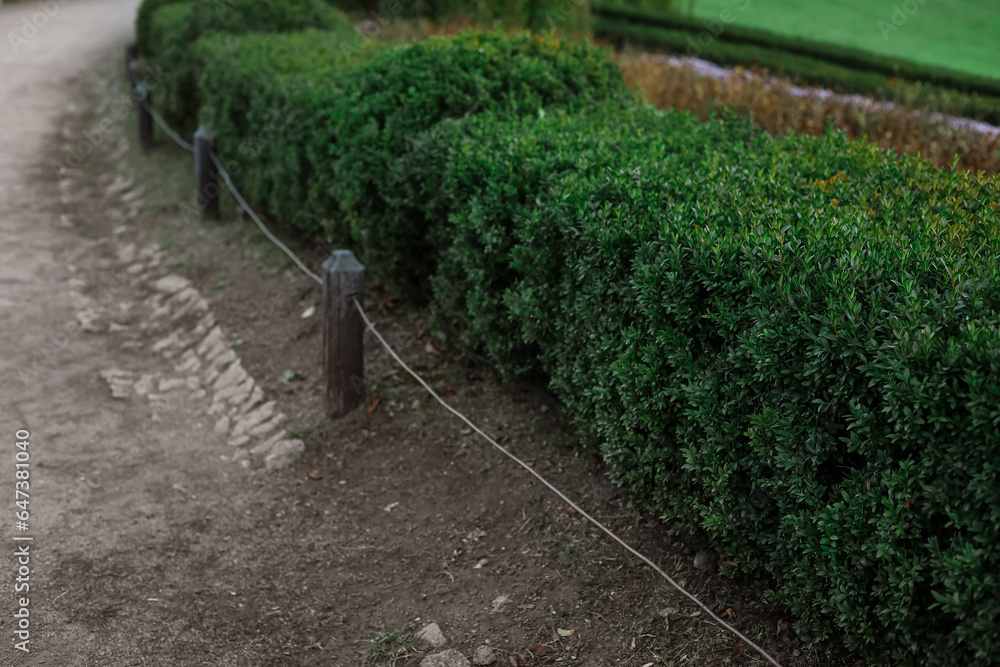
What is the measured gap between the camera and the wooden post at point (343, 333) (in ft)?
16.7

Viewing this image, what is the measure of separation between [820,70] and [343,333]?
31.8 ft

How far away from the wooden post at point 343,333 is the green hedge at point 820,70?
20.5 ft

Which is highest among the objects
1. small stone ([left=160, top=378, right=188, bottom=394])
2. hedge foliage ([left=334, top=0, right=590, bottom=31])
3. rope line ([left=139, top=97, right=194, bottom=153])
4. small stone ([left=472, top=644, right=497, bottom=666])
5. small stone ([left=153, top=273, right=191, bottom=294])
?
hedge foliage ([left=334, top=0, right=590, bottom=31])

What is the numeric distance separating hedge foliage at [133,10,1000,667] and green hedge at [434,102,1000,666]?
11 mm

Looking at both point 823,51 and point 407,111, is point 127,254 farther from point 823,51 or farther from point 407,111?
point 823,51

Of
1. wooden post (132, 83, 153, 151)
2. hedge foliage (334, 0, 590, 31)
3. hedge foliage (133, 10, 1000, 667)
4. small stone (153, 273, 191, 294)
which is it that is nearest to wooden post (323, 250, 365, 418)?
hedge foliage (133, 10, 1000, 667)

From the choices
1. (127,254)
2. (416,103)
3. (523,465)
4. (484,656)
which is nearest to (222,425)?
(523,465)

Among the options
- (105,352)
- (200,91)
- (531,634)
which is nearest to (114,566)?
(531,634)

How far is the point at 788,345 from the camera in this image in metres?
2.86

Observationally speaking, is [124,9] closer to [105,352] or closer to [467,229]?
[105,352]

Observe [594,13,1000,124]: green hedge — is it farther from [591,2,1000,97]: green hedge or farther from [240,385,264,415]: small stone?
[240,385,264,415]: small stone

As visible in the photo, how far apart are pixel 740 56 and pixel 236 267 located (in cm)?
915

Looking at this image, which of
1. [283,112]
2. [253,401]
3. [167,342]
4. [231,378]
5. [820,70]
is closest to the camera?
[253,401]

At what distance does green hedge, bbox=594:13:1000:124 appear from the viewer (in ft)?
29.3
